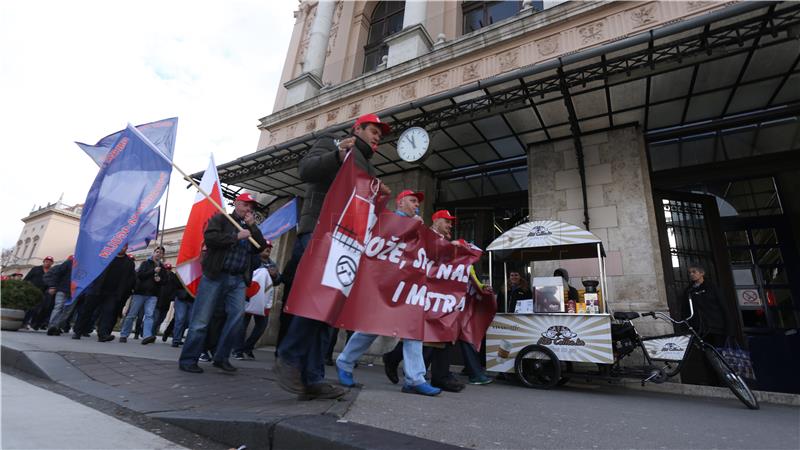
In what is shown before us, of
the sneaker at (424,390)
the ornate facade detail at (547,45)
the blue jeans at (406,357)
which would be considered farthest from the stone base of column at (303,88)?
the sneaker at (424,390)

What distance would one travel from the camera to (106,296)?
7.47 metres

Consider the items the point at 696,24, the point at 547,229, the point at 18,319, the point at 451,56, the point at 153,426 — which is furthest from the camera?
the point at 451,56

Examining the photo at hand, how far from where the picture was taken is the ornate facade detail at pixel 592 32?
8.18m

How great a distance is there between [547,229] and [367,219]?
4.43 meters

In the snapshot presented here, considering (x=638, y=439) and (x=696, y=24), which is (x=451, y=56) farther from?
(x=638, y=439)

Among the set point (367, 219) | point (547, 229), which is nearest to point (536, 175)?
point (547, 229)

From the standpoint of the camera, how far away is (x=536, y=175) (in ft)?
29.7

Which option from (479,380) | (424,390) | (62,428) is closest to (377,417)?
(424,390)

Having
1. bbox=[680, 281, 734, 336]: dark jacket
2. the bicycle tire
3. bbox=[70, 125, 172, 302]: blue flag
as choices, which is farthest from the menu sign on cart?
bbox=[70, 125, 172, 302]: blue flag

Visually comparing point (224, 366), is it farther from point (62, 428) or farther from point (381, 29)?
point (381, 29)

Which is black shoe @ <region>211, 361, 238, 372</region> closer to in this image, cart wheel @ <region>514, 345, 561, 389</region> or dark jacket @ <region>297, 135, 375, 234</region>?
dark jacket @ <region>297, 135, 375, 234</region>

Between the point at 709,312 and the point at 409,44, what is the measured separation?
10048mm

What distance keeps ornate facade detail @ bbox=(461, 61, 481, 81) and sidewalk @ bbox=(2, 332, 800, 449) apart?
820cm

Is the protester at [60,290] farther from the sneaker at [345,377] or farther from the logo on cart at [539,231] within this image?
the logo on cart at [539,231]
